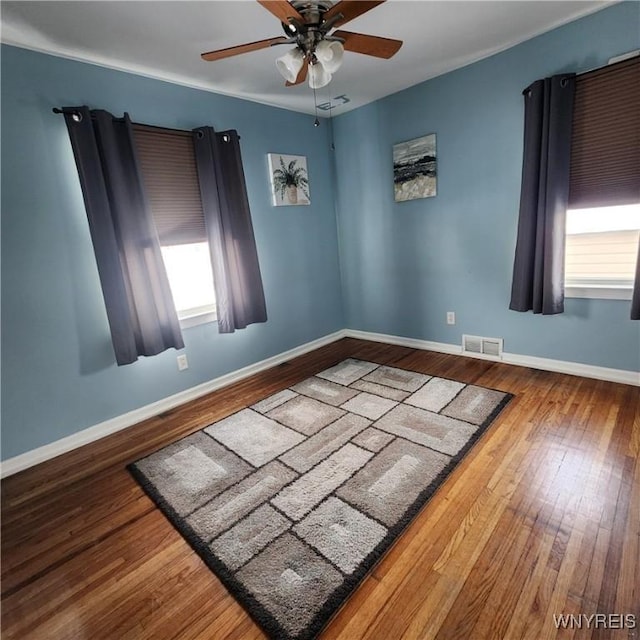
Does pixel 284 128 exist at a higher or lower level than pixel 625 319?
higher

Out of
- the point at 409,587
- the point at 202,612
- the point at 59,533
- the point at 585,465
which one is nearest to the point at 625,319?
the point at 585,465

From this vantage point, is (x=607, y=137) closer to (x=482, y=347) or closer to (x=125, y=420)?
(x=482, y=347)

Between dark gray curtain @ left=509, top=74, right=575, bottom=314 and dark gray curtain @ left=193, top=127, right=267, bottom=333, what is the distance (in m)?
2.16

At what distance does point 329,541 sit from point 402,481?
504 mm

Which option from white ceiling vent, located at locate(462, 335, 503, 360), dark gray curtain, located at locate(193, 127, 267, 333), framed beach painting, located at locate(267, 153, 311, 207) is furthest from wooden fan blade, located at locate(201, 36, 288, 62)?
white ceiling vent, located at locate(462, 335, 503, 360)

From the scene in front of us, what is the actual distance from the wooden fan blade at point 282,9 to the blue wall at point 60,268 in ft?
5.16

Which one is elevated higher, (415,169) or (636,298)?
(415,169)

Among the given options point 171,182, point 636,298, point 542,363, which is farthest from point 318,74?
point 542,363

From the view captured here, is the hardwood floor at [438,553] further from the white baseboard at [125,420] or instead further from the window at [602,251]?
the window at [602,251]

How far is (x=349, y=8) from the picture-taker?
4.67 ft

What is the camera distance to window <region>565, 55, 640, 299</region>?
2.20m

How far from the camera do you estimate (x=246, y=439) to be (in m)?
2.30

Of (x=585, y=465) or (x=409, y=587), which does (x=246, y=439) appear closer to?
(x=409, y=587)

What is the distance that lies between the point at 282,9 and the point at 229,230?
1.73 metres
